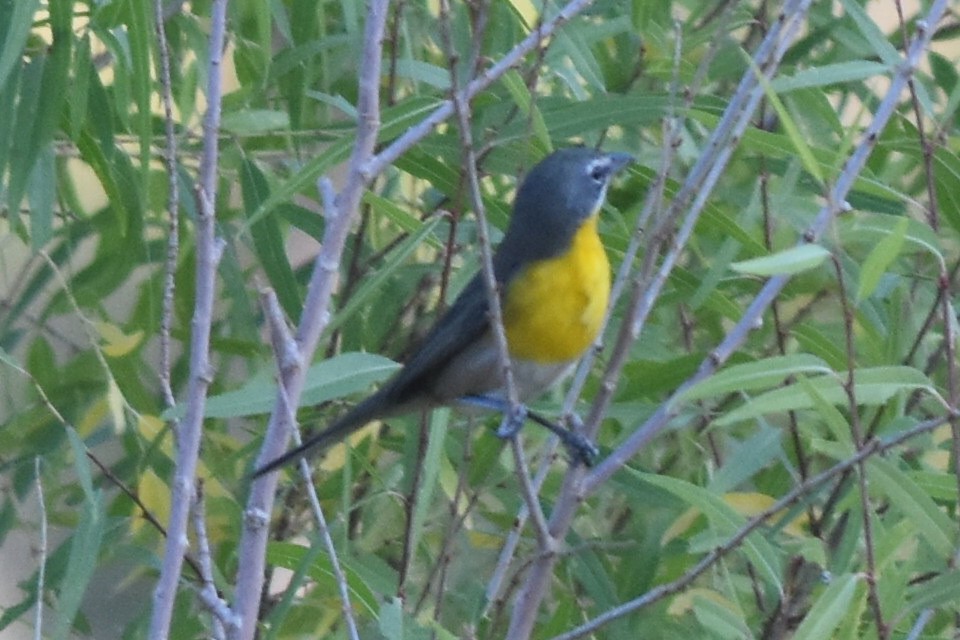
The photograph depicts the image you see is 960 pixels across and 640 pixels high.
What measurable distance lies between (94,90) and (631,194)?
0.74m

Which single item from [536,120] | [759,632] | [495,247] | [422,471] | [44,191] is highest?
[536,120]

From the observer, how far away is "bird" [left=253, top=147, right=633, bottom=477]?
1.66m

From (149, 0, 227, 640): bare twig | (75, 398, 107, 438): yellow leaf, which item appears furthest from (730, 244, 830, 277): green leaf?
(75, 398, 107, 438): yellow leaf

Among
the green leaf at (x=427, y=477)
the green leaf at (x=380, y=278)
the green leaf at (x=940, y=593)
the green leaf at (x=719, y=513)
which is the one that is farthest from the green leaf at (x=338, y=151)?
the green leaf at (x=940, y=593)

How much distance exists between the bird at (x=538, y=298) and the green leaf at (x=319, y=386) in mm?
236

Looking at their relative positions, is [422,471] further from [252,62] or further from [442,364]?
[252,62]

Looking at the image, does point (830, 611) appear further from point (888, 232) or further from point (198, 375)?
point (198, 375)

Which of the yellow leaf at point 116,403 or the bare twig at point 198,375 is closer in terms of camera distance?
the bare twig at point 198,375

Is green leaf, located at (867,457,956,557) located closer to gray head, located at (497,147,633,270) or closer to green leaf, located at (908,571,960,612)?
green leaf, located at (908,571,960,612)

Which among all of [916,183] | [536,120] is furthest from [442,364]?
[916,183]

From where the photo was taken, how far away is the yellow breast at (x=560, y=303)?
5.46ft

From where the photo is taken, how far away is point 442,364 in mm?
1681

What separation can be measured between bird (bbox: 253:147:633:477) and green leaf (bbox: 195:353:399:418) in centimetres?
24

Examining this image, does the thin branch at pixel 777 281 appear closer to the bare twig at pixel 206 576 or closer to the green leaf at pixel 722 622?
the green leaf at pixel 722 622
